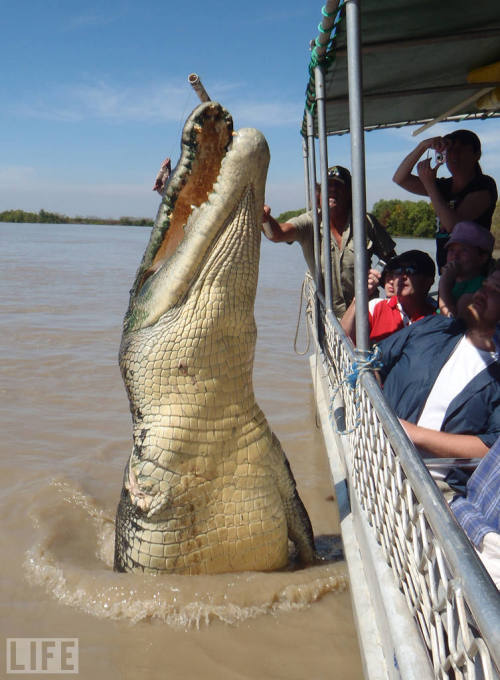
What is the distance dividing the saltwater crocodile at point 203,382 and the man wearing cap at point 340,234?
1.88 meters

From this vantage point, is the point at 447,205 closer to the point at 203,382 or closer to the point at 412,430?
the point at 412,430

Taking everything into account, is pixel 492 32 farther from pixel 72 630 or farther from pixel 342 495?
pixel 72 630

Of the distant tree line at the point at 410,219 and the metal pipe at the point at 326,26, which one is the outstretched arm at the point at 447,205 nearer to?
the metal pipe at the point at 326,26

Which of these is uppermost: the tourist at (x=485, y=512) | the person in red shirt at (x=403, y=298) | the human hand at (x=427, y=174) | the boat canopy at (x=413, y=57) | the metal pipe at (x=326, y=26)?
the boat canopy at (x=413, y=57)

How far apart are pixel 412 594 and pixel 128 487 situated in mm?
1186

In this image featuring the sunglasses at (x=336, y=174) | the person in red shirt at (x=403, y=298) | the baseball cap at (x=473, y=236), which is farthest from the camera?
the sunglasses at (x=336, y=174)

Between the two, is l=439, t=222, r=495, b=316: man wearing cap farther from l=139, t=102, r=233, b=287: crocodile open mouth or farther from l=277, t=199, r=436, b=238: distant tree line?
l=277, t=199, r=436, b=238: distant tree line

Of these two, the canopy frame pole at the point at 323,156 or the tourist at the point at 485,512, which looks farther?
the canopy frame pole at the point at 323,156

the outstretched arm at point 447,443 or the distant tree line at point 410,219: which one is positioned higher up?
the distant tree line at point 410,219

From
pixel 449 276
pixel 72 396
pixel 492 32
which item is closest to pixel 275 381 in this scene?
pixel 72 396

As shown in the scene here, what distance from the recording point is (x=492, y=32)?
284cm

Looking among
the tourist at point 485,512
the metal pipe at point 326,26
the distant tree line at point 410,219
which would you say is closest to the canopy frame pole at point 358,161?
the metal pipe at point 326,26

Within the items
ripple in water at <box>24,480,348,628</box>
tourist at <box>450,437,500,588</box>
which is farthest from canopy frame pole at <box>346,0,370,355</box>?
ripple in water at <box>24,480,348,628</box>

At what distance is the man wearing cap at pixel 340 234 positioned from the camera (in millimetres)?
3975
